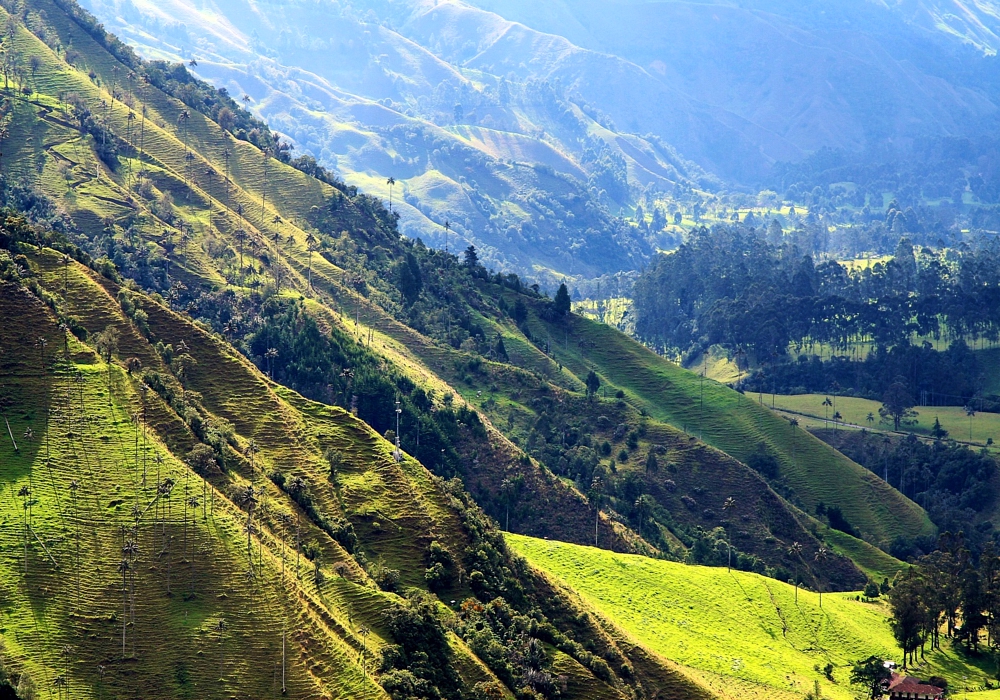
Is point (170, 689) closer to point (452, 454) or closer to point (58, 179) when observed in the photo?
point (452, 454)

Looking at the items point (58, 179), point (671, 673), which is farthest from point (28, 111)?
point (671, 673)

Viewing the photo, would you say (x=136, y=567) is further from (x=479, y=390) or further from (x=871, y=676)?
(x=479, y=390)

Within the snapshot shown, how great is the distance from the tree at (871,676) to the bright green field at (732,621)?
1480 mm

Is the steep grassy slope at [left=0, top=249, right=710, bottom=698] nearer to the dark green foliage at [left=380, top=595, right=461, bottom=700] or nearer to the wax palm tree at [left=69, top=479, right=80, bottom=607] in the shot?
the wax palm tree at [left=69, top=479, right=80, bottom=607]

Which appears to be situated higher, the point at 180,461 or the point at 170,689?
the point at 180,461

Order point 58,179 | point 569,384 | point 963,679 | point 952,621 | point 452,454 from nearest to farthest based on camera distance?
1. point 963,679
2. point 952,621
3. point 452,454
4. point 58,179
5. point 569,384

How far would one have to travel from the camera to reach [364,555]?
107 metres

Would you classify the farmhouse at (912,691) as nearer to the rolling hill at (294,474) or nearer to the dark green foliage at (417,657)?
the rolling hill at (294,474)

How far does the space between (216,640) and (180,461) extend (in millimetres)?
20666

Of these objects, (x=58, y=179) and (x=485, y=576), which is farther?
(x=58, y=179)

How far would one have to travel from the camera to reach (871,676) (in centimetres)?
11300

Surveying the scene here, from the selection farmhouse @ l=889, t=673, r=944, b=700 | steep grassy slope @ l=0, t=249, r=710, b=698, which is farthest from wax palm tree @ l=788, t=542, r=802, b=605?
steep grassy slope @ l=0, t=249, r=710, b=698

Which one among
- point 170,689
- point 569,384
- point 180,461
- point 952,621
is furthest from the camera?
point 569,384

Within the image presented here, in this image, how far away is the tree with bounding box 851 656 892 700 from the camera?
10938cm
